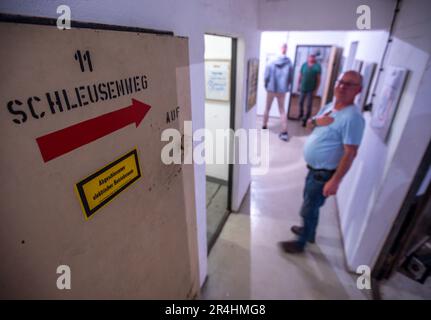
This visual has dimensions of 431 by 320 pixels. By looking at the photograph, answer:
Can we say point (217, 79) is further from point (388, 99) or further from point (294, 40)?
point (294, 40)

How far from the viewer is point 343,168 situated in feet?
4.98

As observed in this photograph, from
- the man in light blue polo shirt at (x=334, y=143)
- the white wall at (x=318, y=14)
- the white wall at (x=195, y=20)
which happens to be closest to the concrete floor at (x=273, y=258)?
the white wall at (x=195, y=20)

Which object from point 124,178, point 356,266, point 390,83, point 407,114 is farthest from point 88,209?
point 356,266

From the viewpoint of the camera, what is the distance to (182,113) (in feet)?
3.23

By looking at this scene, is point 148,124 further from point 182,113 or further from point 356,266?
point 356,266

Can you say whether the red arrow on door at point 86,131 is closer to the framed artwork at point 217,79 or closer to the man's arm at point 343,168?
the man's arm at point 343,168

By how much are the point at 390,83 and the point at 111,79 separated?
1782mm

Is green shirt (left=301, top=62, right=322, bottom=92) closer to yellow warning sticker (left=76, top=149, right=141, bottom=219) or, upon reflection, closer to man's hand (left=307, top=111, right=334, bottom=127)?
man's hand (left=307, top=111, right=334, bottom=127)

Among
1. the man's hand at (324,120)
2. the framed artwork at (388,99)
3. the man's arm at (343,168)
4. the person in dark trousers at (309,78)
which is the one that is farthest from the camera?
the person in dark trousers at (309,78)

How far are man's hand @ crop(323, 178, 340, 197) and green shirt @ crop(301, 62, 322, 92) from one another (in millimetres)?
3877

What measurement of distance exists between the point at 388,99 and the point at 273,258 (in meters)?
1.55

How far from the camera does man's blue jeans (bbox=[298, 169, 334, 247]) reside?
5.48 ft

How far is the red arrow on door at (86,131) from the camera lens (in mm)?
486

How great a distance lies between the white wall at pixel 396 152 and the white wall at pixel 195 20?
108 cm
